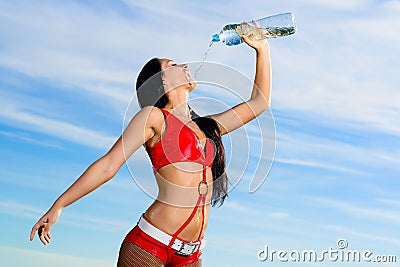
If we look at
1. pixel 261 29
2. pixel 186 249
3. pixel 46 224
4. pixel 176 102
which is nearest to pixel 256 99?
pixel 261 29

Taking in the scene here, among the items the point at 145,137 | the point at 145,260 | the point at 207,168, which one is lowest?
the point at 145,260

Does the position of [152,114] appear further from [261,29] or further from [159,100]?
[261,29]

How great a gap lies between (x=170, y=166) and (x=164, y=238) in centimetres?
49

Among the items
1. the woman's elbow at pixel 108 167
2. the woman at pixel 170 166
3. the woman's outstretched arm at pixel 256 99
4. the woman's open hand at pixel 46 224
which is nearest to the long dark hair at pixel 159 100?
the woman at pixel 170 166

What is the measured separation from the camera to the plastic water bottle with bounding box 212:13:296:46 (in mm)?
5281

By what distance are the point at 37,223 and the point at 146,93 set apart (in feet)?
4.19

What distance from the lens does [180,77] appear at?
15.6 feet

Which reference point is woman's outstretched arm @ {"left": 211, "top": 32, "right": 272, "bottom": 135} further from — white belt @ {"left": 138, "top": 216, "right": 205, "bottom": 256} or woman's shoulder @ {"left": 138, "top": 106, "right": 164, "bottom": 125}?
white belt @ {"left": 138, "top": 216, "right": 205, "bottom": 256}

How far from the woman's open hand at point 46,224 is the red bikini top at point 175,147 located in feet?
2.62

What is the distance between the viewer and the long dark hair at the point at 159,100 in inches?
187

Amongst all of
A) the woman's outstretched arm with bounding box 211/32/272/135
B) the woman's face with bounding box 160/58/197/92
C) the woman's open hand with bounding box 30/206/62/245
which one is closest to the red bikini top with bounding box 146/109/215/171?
the woman's face with bounding box 160/58/197/92

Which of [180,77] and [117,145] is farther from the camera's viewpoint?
[180,77]

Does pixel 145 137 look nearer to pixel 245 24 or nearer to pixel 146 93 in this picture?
pixel 146 93

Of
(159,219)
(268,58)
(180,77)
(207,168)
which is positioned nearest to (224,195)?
(207,168)
